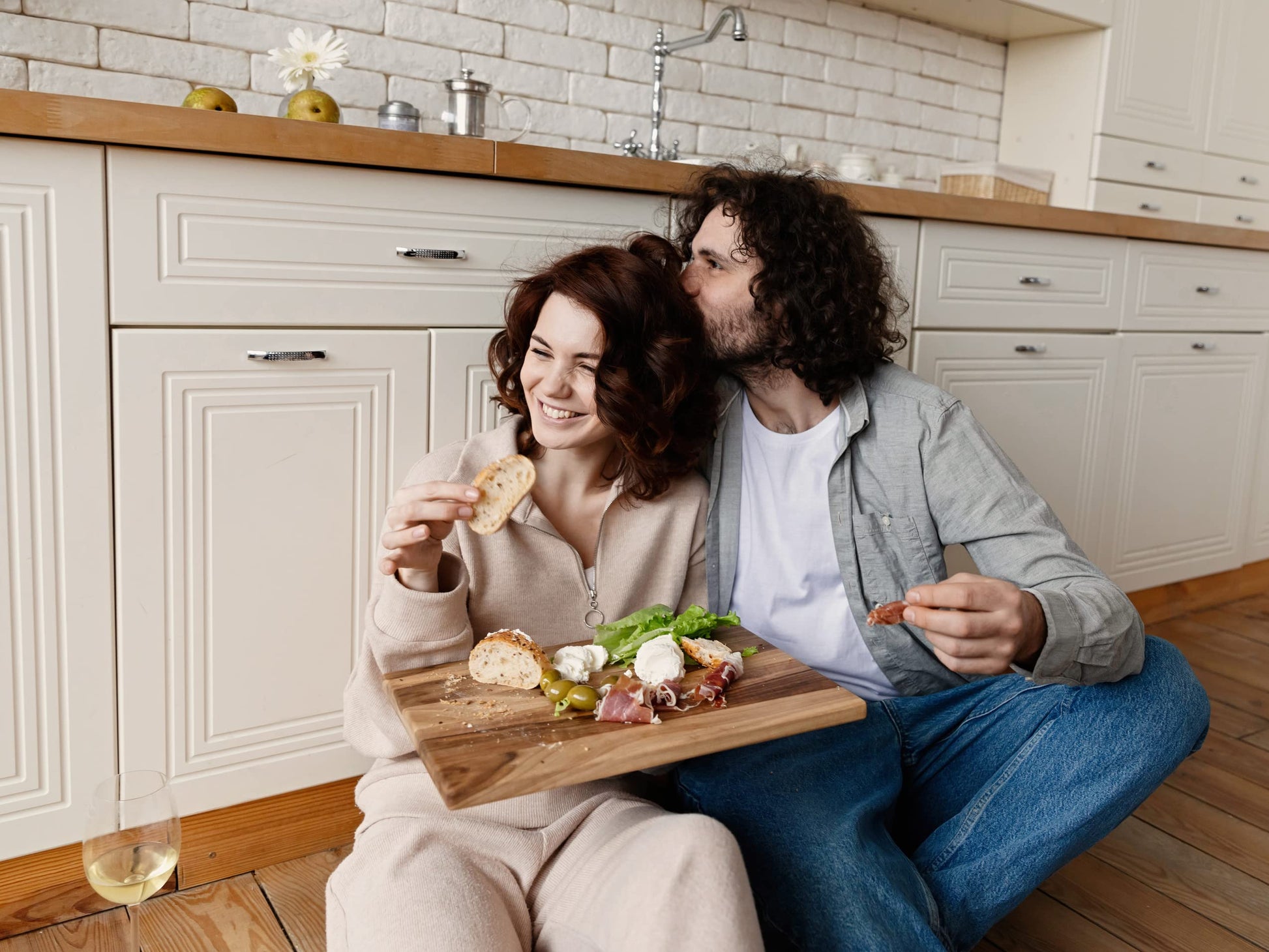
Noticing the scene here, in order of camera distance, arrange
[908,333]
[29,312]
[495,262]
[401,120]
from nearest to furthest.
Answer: [29,312] → [495,262] → [401,120] → [908,333]

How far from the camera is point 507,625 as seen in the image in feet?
4.77

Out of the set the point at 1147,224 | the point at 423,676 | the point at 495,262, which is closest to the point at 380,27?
the point at 495,262

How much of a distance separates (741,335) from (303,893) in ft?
3.56

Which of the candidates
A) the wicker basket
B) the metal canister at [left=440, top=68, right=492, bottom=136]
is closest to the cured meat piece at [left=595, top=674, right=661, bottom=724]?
the metal canister at [left=440, top=68, right=492, bottom=136]

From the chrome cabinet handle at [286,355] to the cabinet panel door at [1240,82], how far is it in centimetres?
309

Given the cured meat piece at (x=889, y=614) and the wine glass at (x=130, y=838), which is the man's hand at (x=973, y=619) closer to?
the cured meat piece at (x=889, y=614)

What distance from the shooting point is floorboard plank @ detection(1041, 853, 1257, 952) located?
5.47 feet

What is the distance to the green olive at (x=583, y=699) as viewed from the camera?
1135mm

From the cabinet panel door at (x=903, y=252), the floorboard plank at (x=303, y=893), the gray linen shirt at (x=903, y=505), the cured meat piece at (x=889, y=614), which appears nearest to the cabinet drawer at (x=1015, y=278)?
the cabinet panel door at (x=903, y=252)

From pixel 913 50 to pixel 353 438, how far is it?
234cm

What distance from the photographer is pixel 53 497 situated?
1.44 meters

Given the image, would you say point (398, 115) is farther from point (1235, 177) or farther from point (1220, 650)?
point (1235, 177)

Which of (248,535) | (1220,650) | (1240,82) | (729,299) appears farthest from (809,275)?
(1240,82)

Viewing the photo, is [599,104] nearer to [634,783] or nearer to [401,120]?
[401,120]
